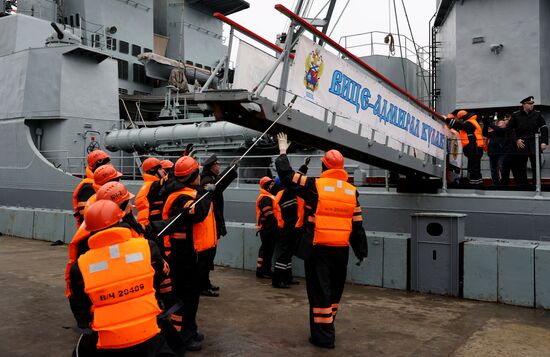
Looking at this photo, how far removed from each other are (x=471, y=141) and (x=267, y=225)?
3.72 metres

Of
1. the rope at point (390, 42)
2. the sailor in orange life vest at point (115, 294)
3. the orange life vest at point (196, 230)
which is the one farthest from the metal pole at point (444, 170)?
the rope at point (390, 42)

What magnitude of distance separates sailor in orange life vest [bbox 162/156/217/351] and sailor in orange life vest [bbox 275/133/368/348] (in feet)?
2.68

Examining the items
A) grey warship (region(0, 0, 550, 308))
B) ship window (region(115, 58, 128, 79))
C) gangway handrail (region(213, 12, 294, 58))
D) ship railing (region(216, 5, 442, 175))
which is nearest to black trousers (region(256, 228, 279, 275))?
grey warship (region(0, 0, 550, 308))

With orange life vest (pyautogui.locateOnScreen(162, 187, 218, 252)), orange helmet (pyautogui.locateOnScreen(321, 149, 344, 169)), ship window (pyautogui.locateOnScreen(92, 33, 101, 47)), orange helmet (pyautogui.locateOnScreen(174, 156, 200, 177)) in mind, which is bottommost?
orange life vest (pyautogui.locateOnScreen(162, 187, 218, 252))

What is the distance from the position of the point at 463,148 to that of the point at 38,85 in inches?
514

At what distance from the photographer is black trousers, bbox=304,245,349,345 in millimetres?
4387

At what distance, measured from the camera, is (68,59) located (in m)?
15.2

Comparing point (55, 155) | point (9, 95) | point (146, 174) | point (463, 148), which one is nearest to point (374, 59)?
point (463, 148)

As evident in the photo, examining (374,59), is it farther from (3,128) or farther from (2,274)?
(3,128)

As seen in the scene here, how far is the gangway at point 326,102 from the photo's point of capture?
4.81 metres

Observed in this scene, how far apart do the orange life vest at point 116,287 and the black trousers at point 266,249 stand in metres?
4.98

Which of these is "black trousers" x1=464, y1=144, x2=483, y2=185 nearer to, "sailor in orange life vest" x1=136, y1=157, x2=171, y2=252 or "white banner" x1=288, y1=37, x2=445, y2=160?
"white banner" x1=288, y1=37, x2=445, y2=160

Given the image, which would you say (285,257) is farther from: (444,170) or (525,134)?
(525,134)

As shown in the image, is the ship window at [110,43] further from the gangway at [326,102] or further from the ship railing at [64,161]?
the gangway at [326,102]
